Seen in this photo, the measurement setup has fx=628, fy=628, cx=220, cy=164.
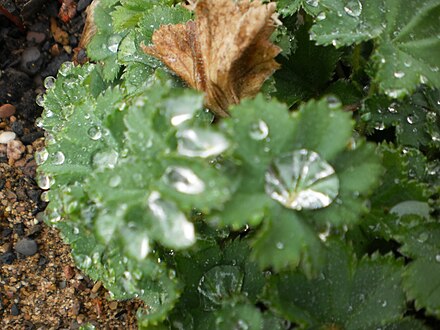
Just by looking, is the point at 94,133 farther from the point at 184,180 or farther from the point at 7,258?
the point at 7,258

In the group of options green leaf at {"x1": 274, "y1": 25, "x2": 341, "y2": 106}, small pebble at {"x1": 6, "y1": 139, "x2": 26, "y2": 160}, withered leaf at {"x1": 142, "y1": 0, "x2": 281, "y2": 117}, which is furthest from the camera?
small pebble at {"x1": 6, "y1": 139, "x2": 26, "y2": 160}

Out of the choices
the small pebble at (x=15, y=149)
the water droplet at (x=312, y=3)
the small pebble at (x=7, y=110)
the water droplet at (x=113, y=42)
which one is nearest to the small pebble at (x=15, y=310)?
the small pebble at (x=15, y=149)

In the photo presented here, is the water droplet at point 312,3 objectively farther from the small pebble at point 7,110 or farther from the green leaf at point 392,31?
the small pebble at point 7,110

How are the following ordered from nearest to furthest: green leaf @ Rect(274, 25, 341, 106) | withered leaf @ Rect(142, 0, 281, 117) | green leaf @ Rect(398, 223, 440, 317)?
green leaf @ Rect(398, 223, 440, 317), withered leaf @ Rect(142, 0, 281, 117), green leaf @ Rect(274, 25, 341, 106)

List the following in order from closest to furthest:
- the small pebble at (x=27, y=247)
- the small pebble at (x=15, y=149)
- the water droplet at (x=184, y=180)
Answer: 1. the water droplet at (x=184, y=180)
2. the small pebble at (x=27, y=247)
3. the small pebble at (x=15, y=149)

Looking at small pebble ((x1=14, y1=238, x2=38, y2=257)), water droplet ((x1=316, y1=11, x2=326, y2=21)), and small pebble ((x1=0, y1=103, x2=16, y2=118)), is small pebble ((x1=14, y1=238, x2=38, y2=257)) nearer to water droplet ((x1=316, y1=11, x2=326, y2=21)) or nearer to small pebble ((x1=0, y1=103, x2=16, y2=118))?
small pebble ((x1=0, y1=103, x2=16, y2=118))

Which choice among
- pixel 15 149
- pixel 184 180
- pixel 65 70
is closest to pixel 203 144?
pixel 184 180

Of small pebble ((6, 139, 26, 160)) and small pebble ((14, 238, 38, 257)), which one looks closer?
small pebble ((14, 238, 38, 257))

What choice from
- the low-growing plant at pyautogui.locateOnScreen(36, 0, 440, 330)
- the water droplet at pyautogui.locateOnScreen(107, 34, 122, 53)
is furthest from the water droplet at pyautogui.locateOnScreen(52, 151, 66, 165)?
the water droplet at pyautogui.locateOnScreen(107, 34, 122, 53)
